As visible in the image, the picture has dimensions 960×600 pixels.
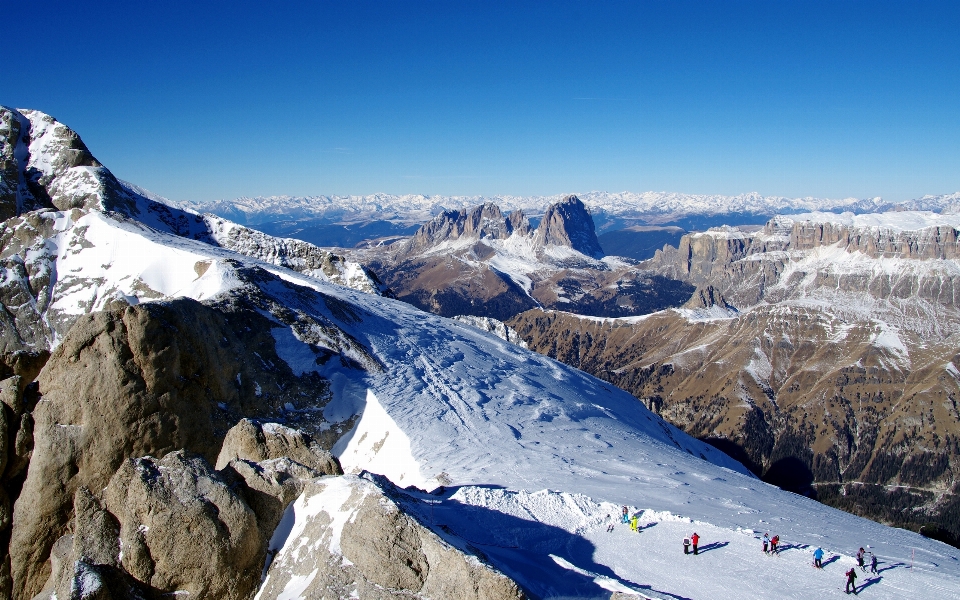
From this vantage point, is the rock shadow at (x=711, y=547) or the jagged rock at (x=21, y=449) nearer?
the jagged rock at (x=21, y=449)

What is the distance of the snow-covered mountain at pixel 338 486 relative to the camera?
17.4 metres

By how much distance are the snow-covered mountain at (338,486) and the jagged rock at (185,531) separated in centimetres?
6

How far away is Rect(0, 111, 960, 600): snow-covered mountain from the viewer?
17.4m

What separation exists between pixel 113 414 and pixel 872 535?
1873 inches

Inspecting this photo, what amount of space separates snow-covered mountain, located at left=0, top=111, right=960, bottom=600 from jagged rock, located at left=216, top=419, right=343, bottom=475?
5.4 inches

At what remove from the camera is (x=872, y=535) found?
35188 mm

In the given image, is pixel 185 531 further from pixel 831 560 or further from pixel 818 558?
pixel 831 560

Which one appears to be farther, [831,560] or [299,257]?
[299,257]

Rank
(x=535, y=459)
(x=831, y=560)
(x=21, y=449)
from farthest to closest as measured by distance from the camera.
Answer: (x=535, y=459) → (x=831, y=560) → (x=21, y=449)

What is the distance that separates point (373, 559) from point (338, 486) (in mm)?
3713

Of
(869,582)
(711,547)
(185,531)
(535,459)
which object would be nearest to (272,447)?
(185,531)

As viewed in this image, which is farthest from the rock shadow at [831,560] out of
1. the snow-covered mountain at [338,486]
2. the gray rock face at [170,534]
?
the gray rock face at [170,534]

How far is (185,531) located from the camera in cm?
1762

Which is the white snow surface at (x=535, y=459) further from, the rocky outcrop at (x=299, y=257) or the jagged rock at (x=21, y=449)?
the rocky outcrop at (x=299, y=257)
